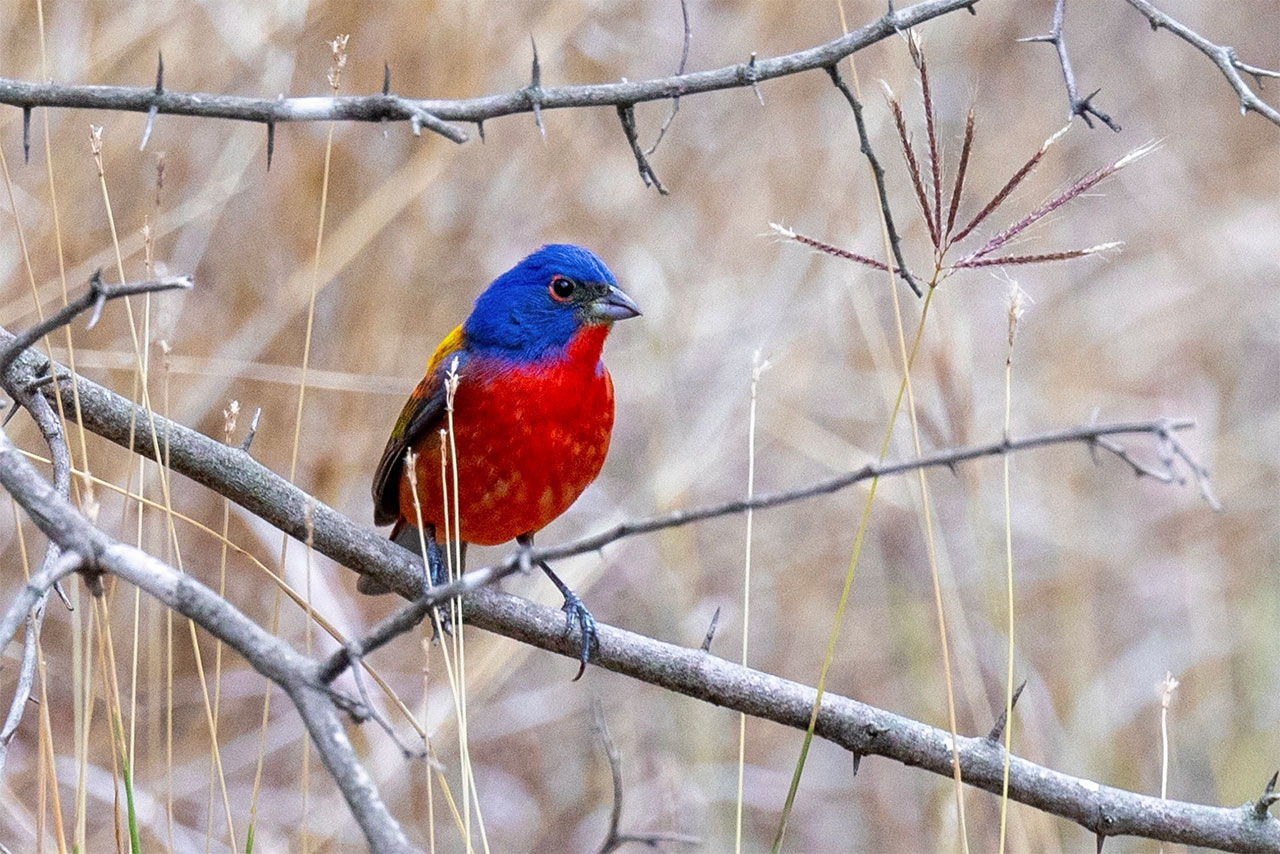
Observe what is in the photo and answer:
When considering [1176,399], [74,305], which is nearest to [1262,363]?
[1176,399]

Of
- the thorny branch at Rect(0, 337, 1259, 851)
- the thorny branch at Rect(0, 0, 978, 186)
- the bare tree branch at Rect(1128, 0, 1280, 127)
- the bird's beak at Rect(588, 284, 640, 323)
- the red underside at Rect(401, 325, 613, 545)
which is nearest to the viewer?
the thorny branch at Rect(0, 0, 978, 186)

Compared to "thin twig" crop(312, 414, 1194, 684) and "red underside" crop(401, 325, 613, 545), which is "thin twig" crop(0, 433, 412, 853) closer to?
"thin twig" crop(312, 414, 1194, 684)

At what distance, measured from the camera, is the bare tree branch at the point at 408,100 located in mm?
2361

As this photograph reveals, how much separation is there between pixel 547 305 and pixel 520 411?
44 centimetres

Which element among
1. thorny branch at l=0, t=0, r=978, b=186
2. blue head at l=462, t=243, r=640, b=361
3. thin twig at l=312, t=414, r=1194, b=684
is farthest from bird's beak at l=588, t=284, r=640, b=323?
thin twig at l=312, t=414, r=1194, b=684

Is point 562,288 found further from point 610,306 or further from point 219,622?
point 219,622

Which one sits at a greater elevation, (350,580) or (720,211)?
(720,211)

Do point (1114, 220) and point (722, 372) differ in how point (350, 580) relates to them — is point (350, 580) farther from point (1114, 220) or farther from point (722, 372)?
point (1114, 220)

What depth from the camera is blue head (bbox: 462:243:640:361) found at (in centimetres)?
427

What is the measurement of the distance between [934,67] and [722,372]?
189 cm

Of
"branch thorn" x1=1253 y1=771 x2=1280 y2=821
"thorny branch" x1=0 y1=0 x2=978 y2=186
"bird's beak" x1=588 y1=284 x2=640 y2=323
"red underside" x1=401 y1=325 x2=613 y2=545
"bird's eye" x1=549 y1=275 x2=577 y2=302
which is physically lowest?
"branch thorn" x1=1253 y1=771 x2=1280 y2=821

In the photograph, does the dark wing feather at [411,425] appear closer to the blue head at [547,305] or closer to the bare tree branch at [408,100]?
the blue head at [547,305]

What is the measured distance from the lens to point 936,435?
Result: 4.25 m

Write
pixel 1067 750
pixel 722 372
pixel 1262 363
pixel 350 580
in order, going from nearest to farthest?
1. pixel 1067 750
2. pixel 350 580
3. pixel 722 372
4. pixel 1262 363
